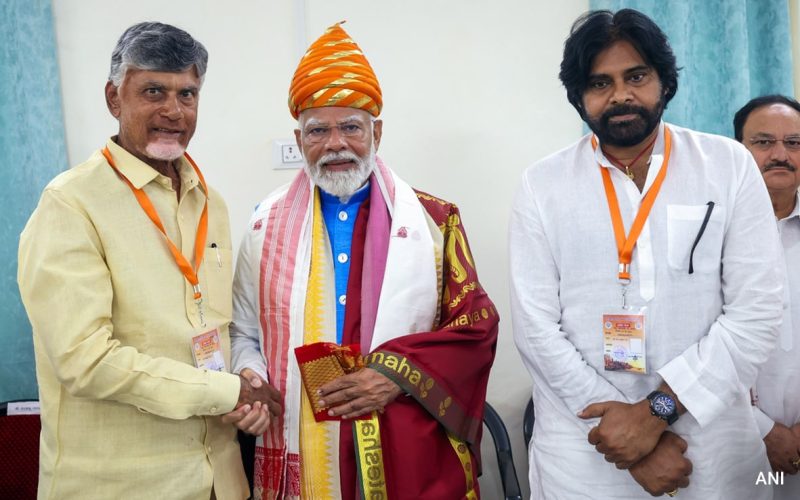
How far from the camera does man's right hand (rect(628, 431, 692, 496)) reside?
179cm

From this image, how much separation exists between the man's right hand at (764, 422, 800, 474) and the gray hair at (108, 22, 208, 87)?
85.8 inches

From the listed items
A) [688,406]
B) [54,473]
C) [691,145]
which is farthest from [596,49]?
[54,473]

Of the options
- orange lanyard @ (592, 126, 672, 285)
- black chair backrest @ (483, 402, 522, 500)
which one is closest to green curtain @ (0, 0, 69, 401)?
black chair backrest @ (483, 402, 522, 500)

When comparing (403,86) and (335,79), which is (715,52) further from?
(335,79)

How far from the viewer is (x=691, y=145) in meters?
2.00

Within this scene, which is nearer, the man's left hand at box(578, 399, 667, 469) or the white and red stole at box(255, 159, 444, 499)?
the man's left hand at box(578, 399, 667, 469)

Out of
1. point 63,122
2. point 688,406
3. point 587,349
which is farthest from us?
point 63,122

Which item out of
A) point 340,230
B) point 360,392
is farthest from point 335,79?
point 360,392

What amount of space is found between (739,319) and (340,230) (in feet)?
4.09

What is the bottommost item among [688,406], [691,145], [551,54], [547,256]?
[688,406]

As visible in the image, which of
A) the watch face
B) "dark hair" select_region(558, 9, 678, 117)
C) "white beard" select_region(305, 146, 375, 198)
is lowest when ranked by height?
the watch face

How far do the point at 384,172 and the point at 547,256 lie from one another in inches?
26.6

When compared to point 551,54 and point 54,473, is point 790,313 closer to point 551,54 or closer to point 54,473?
point 551,54

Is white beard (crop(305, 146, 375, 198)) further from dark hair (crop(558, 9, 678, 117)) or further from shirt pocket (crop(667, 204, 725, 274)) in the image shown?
shirt pocket (crop(667, 204, 725, 274))
